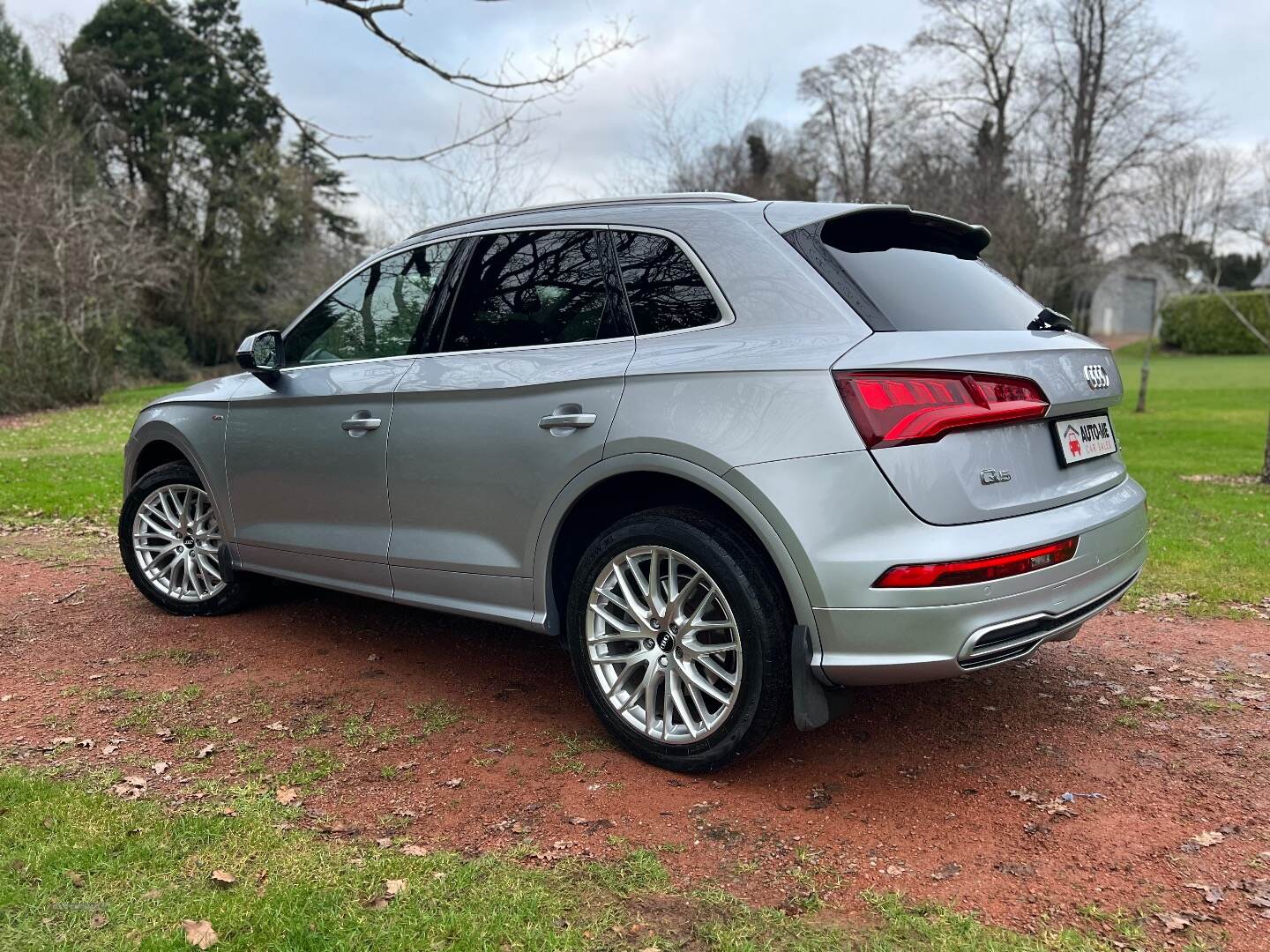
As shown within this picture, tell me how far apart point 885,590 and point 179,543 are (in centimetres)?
388

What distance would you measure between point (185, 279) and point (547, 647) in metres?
36.8

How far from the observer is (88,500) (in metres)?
9.30

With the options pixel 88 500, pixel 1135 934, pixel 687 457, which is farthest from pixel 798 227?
pixel 88 500

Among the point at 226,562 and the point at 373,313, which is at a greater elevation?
the point at 373,313

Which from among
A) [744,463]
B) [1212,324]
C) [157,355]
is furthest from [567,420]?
[1212,324]

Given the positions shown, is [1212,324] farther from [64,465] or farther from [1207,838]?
[1207,838]

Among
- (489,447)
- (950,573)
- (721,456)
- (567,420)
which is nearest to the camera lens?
(950,573)

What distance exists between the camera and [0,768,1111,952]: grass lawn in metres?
2.40

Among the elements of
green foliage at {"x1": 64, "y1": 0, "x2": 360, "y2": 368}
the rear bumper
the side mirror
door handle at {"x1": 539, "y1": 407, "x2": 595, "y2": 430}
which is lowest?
the rear bumper

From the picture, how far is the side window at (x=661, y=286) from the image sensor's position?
3.27m

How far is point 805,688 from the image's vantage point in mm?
2943

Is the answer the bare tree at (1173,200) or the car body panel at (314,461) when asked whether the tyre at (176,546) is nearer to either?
the car body panel at (314,461)

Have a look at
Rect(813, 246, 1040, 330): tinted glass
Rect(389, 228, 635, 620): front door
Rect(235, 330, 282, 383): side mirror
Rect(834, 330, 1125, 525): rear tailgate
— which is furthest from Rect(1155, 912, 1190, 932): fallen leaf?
Rect(235, 330, 282, 383): side mirror

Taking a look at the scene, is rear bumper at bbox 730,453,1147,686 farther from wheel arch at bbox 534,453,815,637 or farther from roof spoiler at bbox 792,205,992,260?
roof spoiler at bbox 792,205,992,260
